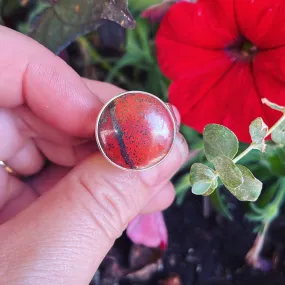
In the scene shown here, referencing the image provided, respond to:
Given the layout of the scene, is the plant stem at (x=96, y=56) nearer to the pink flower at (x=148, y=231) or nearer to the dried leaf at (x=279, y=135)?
the pink flower at (x=148, y=231)

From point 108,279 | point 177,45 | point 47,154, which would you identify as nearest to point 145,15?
point 177,45

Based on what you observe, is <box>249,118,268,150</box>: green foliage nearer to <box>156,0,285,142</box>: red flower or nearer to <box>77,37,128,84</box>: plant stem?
<box>156,0,285,142</box>: red flower

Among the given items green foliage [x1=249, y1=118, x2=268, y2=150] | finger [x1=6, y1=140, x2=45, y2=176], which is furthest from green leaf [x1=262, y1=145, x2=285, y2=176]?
finger [x1=6, y1=140, x2=45, y2=176]

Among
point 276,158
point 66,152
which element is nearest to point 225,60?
point 276,158

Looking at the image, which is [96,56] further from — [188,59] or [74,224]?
[74,224]

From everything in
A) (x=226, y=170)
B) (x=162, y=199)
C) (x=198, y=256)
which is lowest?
(x=198, y=256)

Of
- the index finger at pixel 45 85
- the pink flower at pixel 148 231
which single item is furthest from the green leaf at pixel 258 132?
the pink flower at pixel 148 231

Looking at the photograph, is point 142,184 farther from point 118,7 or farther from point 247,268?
point 247,268
